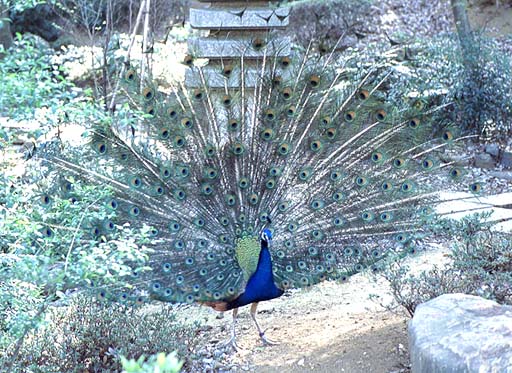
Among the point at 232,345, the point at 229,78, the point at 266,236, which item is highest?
the point at 229,78

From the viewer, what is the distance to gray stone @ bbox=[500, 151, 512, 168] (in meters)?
10.3

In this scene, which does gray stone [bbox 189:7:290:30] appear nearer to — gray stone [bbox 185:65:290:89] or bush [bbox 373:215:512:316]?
gray stone [bbox 185:65:290:89]

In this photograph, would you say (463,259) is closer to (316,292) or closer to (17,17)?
(316,292)

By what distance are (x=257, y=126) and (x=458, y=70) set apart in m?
5.26

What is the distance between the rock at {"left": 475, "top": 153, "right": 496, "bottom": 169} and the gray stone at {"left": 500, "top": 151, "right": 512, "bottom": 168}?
122mm

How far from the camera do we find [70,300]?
609cm

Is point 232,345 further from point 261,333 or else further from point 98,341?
point 98,341

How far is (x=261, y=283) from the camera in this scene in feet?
19.4

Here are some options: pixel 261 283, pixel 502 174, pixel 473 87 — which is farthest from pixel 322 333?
pixel 473 87

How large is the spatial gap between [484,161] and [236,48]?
4593 mm

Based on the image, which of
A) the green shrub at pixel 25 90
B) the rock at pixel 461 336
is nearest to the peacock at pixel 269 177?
the rock at pixel 461 336

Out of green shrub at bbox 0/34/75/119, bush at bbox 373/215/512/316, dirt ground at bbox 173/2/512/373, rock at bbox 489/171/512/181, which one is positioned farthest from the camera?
rock at bbox 489/171/512/181

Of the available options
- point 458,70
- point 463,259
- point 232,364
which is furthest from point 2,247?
point 458,70

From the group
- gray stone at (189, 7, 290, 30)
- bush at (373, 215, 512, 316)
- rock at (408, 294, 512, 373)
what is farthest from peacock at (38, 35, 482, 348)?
gray stone at (189, 7, 290, 30)
